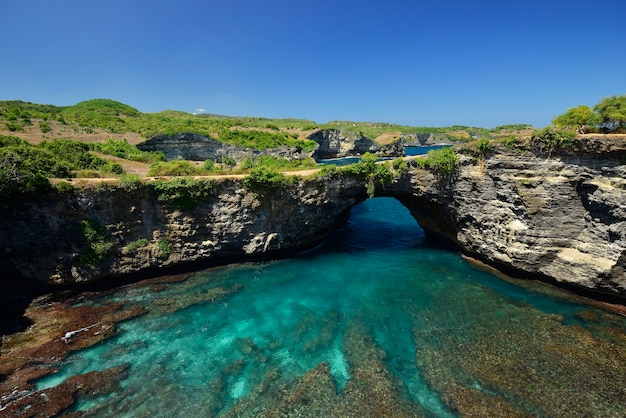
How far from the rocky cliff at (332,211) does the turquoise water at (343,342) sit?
2149 millimetres

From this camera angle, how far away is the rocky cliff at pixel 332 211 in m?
19.5

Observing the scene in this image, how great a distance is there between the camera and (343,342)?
1725cm

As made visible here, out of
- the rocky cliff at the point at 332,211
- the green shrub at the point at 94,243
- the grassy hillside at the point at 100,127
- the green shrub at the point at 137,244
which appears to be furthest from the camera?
the grassy hillside at the point at 100,127

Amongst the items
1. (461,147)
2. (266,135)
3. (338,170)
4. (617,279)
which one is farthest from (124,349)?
(266,135)

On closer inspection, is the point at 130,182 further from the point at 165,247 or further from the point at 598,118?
the point at 598,118

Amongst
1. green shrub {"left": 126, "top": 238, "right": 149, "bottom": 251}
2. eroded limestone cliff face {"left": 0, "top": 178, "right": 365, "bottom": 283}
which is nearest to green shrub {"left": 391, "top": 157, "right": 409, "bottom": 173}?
eroded limestone cliff face {"left": 0, "top": 178, "right": 365, "bottom": 283}

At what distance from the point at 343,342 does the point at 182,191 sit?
15.8 meters

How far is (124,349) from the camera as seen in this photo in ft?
55.3

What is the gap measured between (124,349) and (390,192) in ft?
75.3

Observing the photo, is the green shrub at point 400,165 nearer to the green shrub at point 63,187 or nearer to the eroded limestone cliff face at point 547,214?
the eroded limestone cliff face at point 547,214

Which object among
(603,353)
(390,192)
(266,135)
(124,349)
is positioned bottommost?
(603,353)

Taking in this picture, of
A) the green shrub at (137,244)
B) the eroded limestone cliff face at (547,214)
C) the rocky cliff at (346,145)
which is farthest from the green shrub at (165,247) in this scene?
the rocky cliff at (346,145)

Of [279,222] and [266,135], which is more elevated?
[266,135]

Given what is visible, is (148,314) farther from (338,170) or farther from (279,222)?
(338,170)
